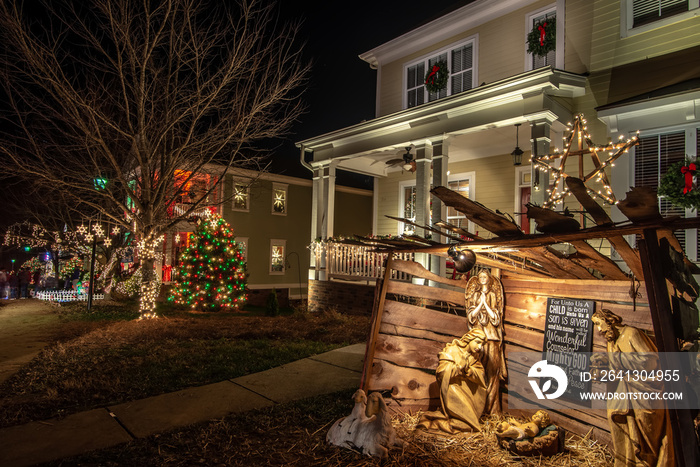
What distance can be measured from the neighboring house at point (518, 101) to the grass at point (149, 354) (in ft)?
11.5

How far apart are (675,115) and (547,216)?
24.6 ft

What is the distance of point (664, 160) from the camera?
325 inches

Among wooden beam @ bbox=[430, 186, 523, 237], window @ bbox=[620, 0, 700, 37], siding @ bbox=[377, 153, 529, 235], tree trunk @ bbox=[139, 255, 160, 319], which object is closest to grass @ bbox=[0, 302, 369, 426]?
tree trunk @ bbox=[139, 255, 160, 319]

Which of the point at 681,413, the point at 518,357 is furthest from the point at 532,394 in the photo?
the point at 681,413

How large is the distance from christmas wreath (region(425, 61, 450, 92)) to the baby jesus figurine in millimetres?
10528

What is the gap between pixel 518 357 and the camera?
4254 mm

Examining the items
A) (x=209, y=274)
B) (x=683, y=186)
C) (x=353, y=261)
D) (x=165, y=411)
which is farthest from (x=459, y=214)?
(x=165, y=411)

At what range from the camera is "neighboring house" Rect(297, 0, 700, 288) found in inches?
333

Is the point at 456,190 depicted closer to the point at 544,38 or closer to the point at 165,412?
the point at 544,38

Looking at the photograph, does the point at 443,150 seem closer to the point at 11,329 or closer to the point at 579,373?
the point at 579,373

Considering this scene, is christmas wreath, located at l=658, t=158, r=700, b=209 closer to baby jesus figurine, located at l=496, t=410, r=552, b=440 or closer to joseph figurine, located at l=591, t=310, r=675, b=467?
joseph figurine, located at l=591, t=310, r=675, b=467

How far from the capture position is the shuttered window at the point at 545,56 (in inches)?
419

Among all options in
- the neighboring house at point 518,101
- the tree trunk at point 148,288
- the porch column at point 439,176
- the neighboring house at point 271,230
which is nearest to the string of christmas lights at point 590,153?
the neighboring house at point 518,101

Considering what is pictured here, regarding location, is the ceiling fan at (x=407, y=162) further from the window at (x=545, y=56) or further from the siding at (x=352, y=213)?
the siding at (x=352, y=213)
